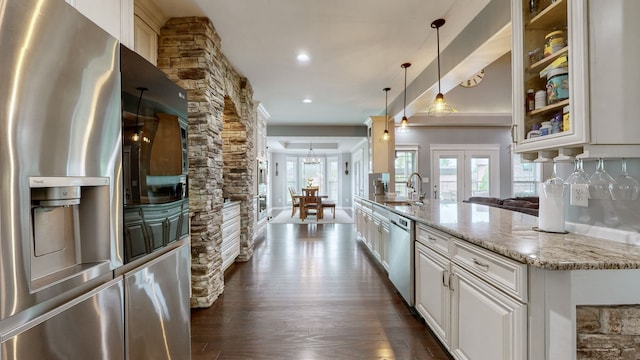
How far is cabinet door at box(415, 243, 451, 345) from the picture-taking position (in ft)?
5.93

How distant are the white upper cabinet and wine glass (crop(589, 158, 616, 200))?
249 cm

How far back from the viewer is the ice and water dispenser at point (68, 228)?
787 mm

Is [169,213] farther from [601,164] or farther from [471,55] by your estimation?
[471,55]

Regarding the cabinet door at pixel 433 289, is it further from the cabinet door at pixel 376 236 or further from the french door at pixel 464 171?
the french door at pixel 464 171

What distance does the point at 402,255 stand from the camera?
2.62 m

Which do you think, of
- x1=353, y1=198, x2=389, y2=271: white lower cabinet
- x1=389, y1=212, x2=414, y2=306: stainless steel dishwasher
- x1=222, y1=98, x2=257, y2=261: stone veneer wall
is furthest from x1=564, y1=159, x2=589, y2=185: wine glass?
x1=222, y1=98, x2=257, y2=261: stone veneer wall

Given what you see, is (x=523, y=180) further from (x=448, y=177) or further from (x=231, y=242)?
(x=231, y=242)

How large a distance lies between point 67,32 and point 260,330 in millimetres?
2165

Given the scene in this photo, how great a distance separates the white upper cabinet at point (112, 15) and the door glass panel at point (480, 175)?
724cm

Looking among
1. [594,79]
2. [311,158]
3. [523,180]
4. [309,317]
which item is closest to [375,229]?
[309,317]

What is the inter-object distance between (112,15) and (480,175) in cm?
748

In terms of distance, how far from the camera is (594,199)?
153cm

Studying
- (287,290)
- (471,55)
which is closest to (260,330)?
(287,290)

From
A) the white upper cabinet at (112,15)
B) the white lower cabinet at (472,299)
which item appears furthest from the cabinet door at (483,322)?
the white upper cabinet at (112,15)
